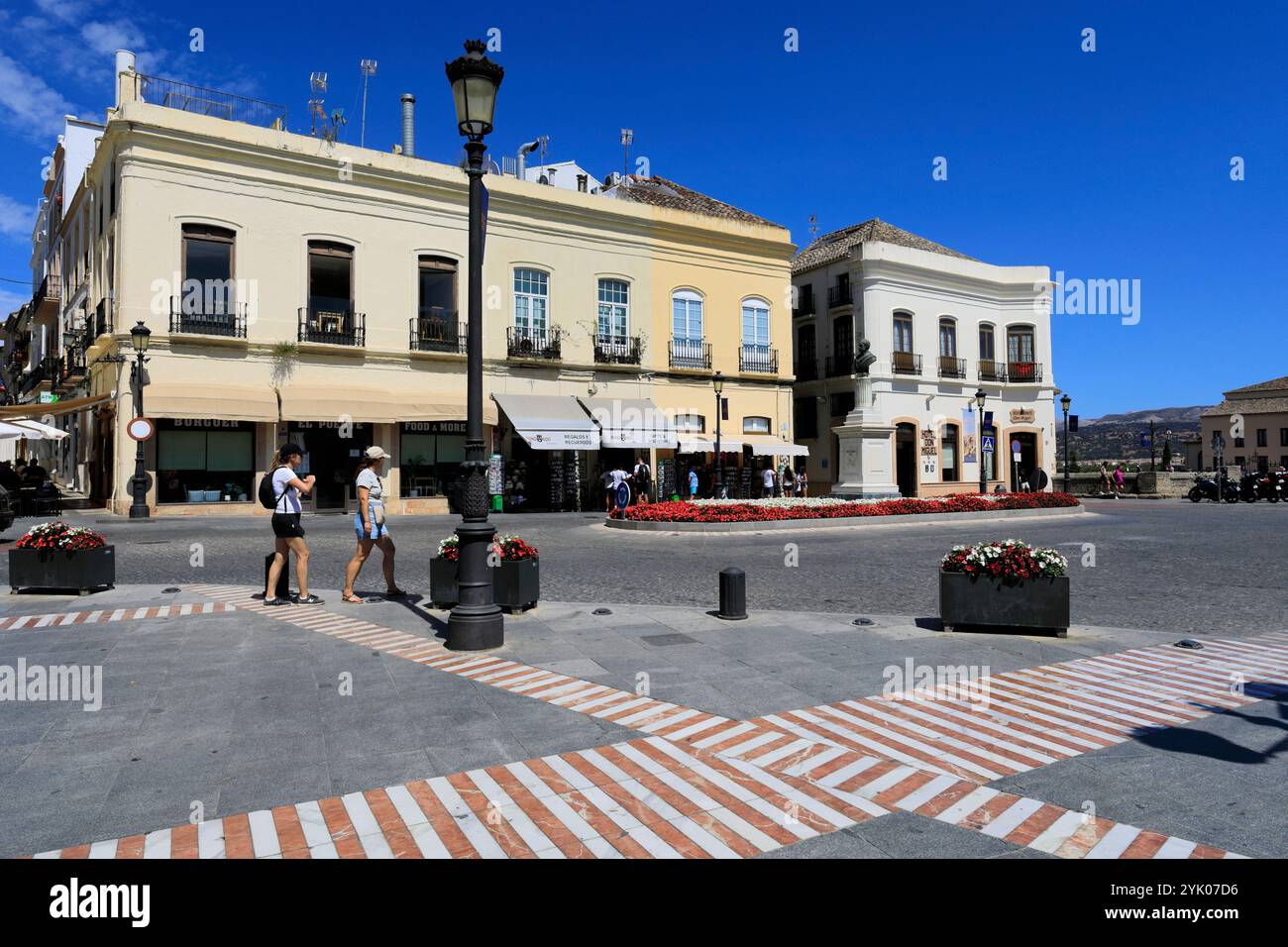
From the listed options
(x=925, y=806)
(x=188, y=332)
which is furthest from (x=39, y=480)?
(x=925, y=806)

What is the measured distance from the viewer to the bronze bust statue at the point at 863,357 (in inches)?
1390

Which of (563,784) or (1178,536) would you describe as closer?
(563,784)

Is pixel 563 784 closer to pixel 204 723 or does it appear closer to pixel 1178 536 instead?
pixel 204 723

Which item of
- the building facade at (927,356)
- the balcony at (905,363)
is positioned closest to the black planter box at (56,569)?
the building facade at (927,356)

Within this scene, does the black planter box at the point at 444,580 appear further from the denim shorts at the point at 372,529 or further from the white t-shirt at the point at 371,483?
the white t-shirt at the point at 371,483

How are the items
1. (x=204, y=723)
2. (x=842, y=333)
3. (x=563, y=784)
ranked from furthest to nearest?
(x=842, y=333) → (x=204, y=723) → (x=563, y=784)

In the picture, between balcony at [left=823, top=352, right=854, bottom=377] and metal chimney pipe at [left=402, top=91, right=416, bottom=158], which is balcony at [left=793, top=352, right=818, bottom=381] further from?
metal chimney pipe at [left=402, top=91, right=416, bottom=158]

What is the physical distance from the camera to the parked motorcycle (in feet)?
117

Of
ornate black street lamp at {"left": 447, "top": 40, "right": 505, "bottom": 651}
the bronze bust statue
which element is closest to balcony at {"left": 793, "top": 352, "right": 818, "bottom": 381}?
the bronze bust statue

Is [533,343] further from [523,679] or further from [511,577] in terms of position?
[523,679]

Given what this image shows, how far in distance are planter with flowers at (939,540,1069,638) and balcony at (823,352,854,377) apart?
99.8 ft

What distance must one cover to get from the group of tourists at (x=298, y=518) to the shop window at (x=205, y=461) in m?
15.5
